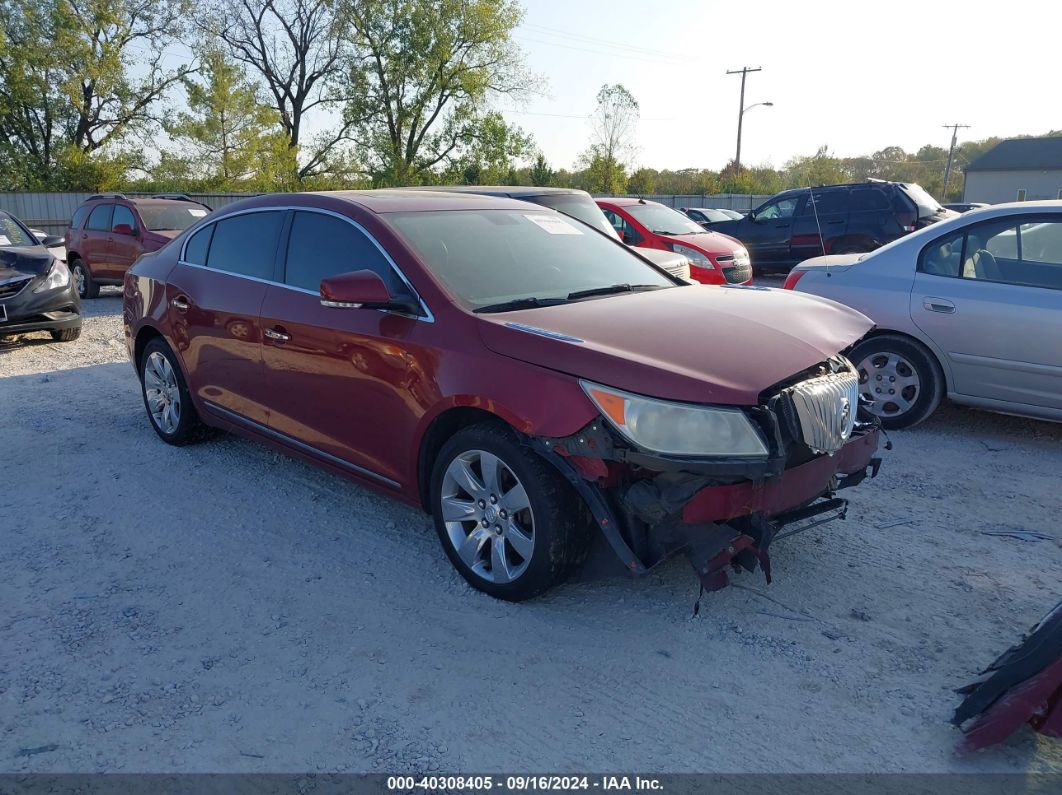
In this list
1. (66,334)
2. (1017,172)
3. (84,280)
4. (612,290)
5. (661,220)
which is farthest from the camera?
(1017,172)

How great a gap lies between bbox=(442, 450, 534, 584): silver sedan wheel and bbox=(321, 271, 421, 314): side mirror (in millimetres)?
795

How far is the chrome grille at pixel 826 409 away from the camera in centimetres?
320

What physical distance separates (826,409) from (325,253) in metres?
2.68

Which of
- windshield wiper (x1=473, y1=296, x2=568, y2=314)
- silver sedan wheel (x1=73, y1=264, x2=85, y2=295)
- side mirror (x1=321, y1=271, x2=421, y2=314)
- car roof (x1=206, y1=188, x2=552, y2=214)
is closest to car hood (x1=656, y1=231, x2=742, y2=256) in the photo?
car roof (x1=206, y1=188, x2=552, y2=214)

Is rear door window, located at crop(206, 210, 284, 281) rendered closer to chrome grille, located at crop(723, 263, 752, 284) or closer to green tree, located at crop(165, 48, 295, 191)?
chrome grille, located at crop(723, 263, 752, 284)

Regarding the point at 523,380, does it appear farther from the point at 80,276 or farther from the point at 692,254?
the point at 80,276

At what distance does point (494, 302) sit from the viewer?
12.7 ft

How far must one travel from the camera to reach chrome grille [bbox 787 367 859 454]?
3.20 meters

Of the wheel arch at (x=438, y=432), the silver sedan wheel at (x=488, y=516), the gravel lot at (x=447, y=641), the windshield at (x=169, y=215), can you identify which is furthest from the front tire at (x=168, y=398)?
the windshield at (x=169, y=215)

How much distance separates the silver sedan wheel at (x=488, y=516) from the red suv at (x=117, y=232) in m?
11.2

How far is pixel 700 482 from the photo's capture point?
3.08m

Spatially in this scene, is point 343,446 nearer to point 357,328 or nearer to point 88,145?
point 357,328

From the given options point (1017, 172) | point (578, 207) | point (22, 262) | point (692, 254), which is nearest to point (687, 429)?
point (578, 207)

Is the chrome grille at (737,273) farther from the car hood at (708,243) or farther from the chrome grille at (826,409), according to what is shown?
the chrome grille at (826,409)
